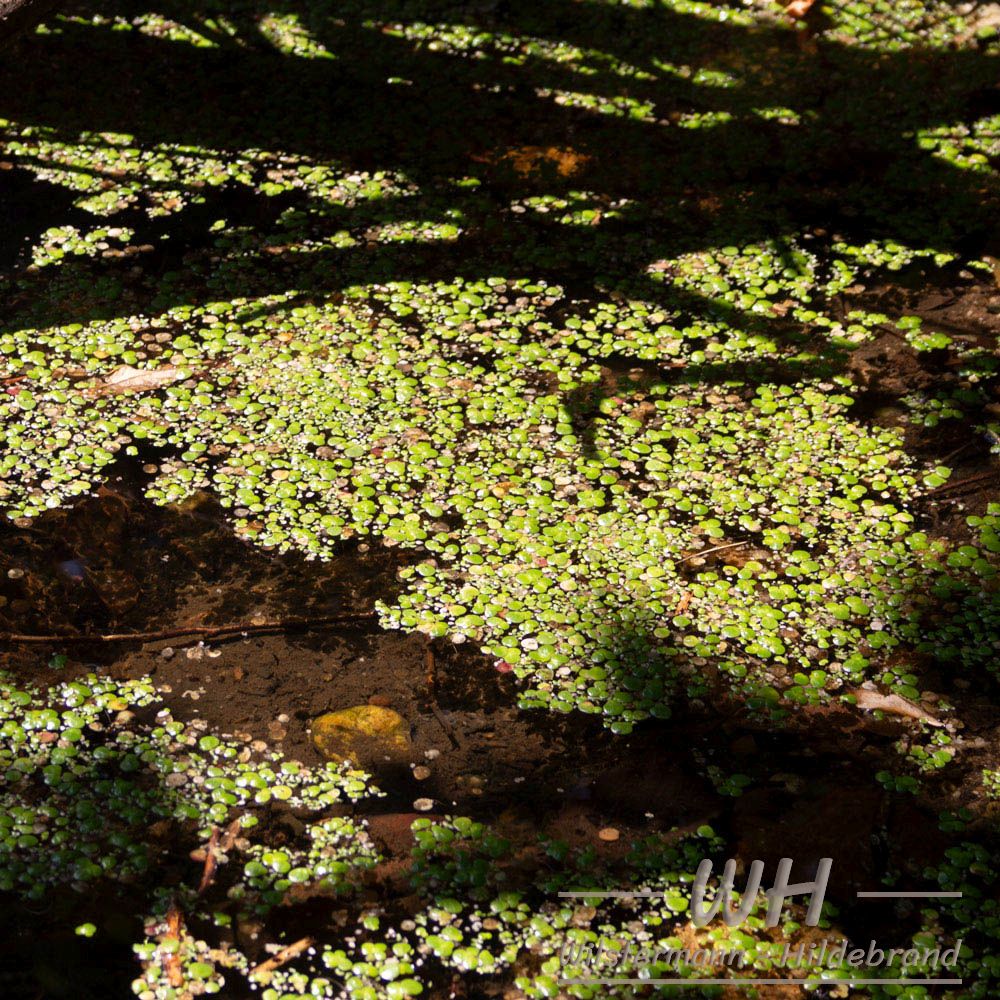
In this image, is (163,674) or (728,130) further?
(728,130)

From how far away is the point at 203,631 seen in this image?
2.54m

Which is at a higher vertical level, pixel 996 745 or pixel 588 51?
pixel 588 51

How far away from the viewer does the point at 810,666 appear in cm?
250

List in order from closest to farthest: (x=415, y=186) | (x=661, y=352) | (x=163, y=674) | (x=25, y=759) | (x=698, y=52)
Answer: (x=25, y=759) → (x=163, y=674) → (x=661, y=352) → (x=415, y=186) → (x=698, y=52)

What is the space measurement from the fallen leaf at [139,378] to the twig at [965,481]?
204 cm

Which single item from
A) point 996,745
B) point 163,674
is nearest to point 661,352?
point 996,745

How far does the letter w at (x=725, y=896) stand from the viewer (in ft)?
6.69

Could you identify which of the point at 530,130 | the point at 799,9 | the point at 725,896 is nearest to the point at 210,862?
the point at 725,896

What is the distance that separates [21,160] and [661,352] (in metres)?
2.46

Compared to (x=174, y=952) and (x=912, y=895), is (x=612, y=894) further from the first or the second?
(x=174, y=952)

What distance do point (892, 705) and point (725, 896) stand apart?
0.62 meters

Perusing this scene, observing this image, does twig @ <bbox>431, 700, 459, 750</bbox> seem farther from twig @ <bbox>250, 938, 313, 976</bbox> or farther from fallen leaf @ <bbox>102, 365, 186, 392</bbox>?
fallen leaf @ <bbox>102, 365, 186, 392</bbox>

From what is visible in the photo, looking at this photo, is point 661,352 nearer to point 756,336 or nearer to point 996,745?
point 756,336

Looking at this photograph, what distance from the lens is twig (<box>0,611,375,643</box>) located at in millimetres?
2510
